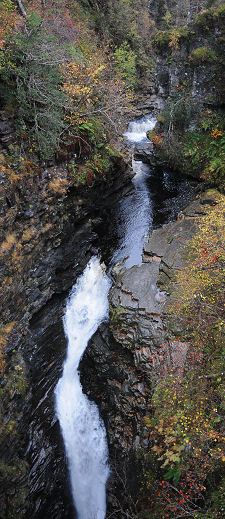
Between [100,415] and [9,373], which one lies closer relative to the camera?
[9,373]

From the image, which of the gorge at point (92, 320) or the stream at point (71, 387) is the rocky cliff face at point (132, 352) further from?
the stream at point (71, 387)

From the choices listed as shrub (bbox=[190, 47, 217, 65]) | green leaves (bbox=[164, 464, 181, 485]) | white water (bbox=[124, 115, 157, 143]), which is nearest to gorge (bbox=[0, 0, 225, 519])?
green leaves (bbox=[164, 464, 181, 485])

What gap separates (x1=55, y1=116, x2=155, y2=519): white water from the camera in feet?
30.8

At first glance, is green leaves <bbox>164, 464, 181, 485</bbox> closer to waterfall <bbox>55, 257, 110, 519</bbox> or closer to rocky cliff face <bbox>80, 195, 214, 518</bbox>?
rocky cliff face <bbox>80, 195, 214, 518</bbox>

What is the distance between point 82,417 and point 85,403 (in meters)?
0.46

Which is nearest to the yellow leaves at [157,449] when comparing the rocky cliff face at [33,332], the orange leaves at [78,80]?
the rocky cliff face at [33,332]

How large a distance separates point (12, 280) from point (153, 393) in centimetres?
549

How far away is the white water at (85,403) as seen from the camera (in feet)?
30.8

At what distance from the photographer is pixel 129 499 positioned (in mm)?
8164

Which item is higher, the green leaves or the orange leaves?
the orange leaves

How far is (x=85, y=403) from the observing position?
34.4 feet

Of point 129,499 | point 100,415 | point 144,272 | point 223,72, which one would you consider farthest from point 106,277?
point 223,72

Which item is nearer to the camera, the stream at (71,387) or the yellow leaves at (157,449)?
the yellow leaves at (157,449)

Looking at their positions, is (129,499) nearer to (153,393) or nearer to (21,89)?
(153,393)
